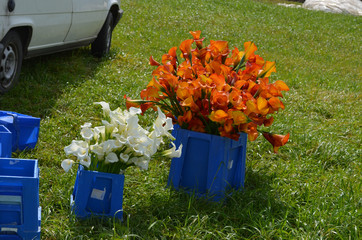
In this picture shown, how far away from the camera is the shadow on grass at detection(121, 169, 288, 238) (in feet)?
10.1

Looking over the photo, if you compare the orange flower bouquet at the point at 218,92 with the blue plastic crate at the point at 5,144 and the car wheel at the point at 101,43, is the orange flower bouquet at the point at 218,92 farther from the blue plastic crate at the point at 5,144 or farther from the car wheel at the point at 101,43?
the car wheel at the point at 101,43

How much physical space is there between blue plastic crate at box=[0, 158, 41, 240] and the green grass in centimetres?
29

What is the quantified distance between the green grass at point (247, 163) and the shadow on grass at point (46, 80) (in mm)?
13

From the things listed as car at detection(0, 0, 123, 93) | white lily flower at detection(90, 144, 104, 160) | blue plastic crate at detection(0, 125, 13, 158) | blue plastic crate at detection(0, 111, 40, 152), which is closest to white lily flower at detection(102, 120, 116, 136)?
white lily flower at detection(90, 144, 104, 160)

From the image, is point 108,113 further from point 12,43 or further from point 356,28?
point 356,28

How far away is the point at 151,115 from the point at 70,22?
63.8 inches

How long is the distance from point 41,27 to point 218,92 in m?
2.73

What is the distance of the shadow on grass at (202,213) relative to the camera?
10.1 feet

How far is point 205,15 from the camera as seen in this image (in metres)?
14.6

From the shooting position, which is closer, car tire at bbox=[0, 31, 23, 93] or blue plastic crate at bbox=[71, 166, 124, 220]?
blue plastic crate at bbox=[71, 166, 124, 220]

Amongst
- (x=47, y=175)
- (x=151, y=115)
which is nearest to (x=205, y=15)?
(x=151, y=115)

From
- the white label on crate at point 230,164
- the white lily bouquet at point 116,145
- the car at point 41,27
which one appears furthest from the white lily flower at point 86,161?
the car at point 41,27

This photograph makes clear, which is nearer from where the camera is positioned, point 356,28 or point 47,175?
point 47,175

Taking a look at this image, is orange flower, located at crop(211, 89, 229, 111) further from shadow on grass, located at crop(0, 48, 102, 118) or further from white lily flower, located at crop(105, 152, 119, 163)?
shadow on grass, located at crop(0, 48, 102, 118)
